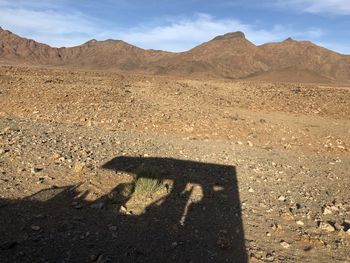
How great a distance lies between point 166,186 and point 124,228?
6.22ft

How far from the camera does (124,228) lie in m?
6.09

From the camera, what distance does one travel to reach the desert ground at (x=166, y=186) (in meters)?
5.74

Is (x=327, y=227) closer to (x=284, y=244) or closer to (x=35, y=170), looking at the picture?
(x=284, y=244)

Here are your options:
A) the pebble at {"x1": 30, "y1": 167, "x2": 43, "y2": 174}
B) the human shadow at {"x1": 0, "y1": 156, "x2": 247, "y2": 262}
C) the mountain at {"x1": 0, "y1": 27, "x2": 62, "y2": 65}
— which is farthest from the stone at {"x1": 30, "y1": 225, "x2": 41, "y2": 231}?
the mountain at {"x1": 0, "y1": 27, "x2": 62, "y2": 65}

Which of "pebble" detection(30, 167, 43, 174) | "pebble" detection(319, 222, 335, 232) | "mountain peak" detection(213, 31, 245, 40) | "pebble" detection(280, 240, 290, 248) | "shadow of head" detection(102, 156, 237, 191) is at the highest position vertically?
"mountain peak" detection(213, 31, 245, 40)

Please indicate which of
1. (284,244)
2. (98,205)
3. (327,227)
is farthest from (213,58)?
(284,244)

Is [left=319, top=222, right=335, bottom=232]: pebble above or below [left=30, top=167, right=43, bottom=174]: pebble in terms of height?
below

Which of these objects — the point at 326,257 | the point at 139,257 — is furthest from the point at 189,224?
the point at 326,257

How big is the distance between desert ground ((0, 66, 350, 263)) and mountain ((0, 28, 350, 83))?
226 ft

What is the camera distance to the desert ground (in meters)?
5.74

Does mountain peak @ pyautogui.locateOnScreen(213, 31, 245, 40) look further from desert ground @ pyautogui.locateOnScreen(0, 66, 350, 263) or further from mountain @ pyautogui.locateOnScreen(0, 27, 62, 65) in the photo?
desert ground @ pyautogui.locateOnScreen(0, 66, 350, 263)

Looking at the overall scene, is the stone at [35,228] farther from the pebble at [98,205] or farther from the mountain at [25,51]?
the mountain at [25,51]

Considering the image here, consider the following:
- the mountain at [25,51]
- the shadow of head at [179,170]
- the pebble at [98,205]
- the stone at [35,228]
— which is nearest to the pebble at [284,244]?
the shadow of head at [179,170]

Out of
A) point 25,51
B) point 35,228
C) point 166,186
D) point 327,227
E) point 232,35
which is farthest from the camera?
point 25,51
